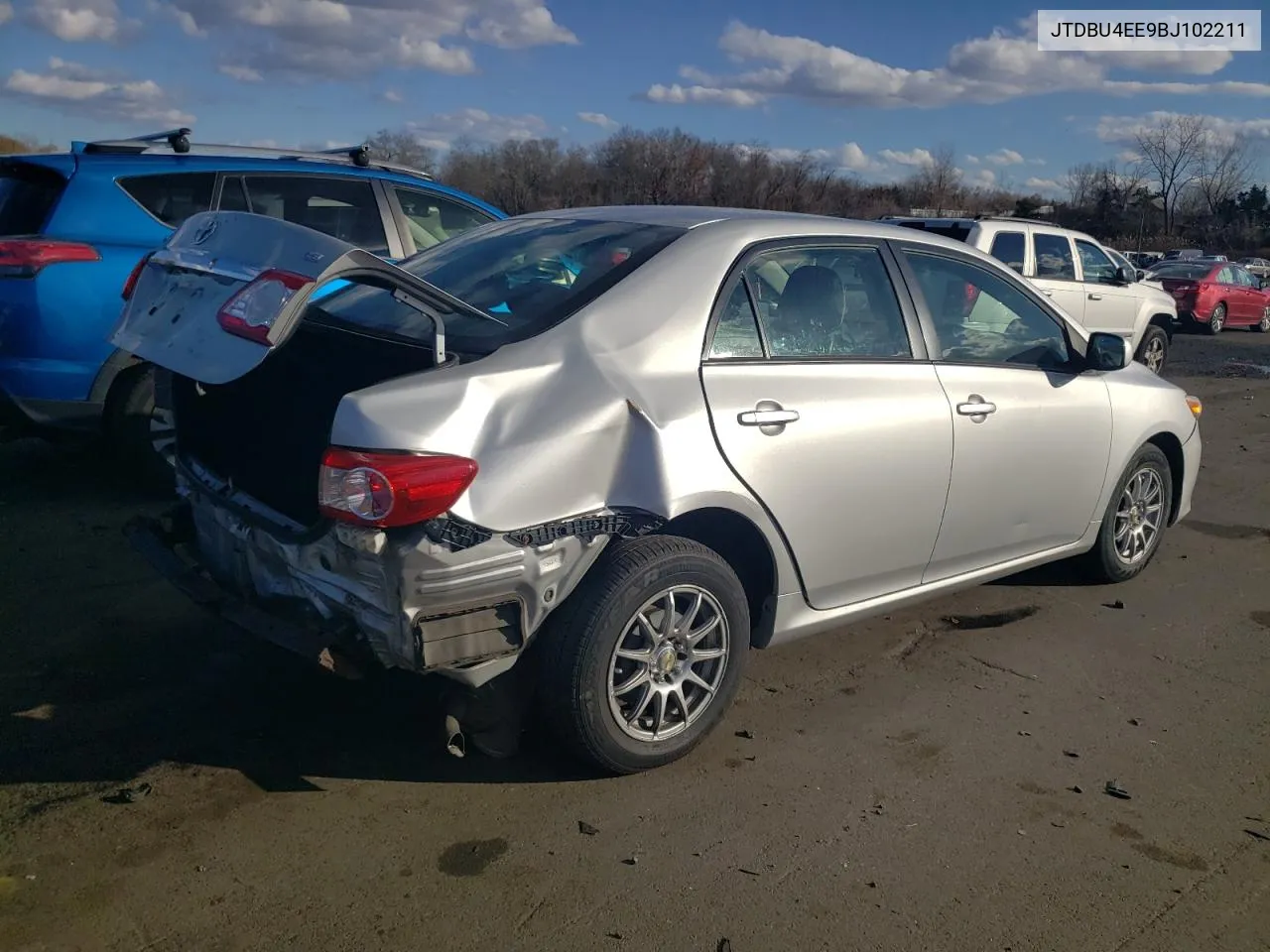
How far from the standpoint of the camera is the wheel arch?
3.62 meters

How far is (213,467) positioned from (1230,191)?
258 ft

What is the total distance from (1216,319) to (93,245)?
863 inches

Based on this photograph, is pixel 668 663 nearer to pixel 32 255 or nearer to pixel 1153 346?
pixel 32 255

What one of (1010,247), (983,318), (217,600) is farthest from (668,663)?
(1010,247)

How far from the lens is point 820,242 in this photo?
411cm

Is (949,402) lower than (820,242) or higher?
lower

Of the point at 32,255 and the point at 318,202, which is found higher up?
the point at 318,202

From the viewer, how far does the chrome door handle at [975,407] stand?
432cm

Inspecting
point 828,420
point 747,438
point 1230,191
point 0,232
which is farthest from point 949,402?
point 1230,191

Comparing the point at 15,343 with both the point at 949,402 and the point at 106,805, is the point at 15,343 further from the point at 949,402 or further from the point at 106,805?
the point at 949,402

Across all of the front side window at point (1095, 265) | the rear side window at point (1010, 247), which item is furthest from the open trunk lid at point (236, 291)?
the front side window at point (1095, 265)

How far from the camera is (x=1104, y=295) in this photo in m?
12.9

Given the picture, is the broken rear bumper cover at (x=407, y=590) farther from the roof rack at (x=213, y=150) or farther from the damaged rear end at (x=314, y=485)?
the roof rack at (x=213, y=150)

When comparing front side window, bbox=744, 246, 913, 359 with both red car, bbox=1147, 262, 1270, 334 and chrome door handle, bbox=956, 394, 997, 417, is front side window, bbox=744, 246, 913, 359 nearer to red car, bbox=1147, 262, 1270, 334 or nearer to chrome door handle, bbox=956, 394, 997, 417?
chrome door handle, bbox=956, 394, 997, 417
